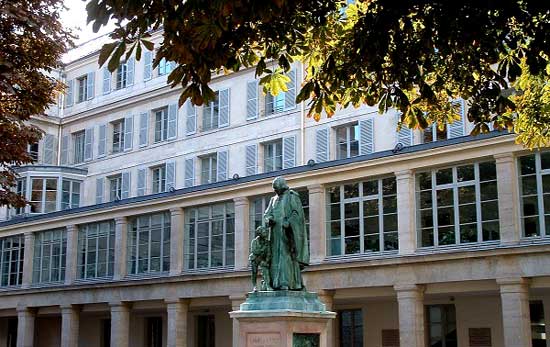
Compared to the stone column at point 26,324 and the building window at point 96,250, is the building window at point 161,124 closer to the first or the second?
the building window at point 96,250

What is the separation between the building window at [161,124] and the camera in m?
41.5

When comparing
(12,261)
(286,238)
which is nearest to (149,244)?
(12,261)

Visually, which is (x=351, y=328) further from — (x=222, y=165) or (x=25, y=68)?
(x=25, y=68)

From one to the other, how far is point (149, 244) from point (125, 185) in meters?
6.15

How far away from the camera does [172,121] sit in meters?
41.0

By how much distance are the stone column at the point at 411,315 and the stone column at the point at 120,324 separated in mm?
13882

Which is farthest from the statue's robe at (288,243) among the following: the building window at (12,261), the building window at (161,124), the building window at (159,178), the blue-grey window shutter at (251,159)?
the building window at (12,261)

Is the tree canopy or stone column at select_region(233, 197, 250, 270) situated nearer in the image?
the tree canopy

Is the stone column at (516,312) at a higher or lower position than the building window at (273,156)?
lower

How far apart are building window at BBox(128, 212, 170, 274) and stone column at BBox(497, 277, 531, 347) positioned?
1530 cm

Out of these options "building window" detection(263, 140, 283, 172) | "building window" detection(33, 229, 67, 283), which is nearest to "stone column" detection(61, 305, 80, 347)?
"building window" detection(33, 229, 67, 283)

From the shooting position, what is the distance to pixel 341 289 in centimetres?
3025

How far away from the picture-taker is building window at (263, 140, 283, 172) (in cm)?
3612

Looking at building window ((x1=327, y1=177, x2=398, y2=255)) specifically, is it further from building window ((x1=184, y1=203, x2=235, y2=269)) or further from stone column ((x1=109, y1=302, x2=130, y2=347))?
stone column ((x1=109, y1=302, x2=130, y2=347))
